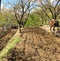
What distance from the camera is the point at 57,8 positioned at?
44125 millimetres

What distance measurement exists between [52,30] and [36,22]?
143 ft

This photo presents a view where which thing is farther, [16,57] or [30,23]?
[30,23]

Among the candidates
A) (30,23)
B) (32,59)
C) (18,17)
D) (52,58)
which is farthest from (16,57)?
(30,23)

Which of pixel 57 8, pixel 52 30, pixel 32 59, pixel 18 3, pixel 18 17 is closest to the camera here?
pixel 32 59

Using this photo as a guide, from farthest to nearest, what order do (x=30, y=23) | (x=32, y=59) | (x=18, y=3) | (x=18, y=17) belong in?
(x=30, y=23)
(x=18, y=17)
(x=18, y=3)
(x=32, y=59)

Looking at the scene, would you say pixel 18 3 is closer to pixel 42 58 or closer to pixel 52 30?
pixel 52 30

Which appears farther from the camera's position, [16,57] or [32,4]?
[32,4]

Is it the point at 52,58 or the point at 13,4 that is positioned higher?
the point at 13,4

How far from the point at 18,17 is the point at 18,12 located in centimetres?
211

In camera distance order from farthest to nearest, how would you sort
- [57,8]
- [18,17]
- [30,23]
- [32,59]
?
[30,23], [18,17], [57,8], [32,59]

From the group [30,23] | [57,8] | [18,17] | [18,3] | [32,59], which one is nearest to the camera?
[32,59]

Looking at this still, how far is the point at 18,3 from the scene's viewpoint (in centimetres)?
4747

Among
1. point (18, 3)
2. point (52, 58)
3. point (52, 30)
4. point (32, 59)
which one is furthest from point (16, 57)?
point (18, 3)

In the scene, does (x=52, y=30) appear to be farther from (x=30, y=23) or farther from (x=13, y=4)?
(x=30, y=23)
